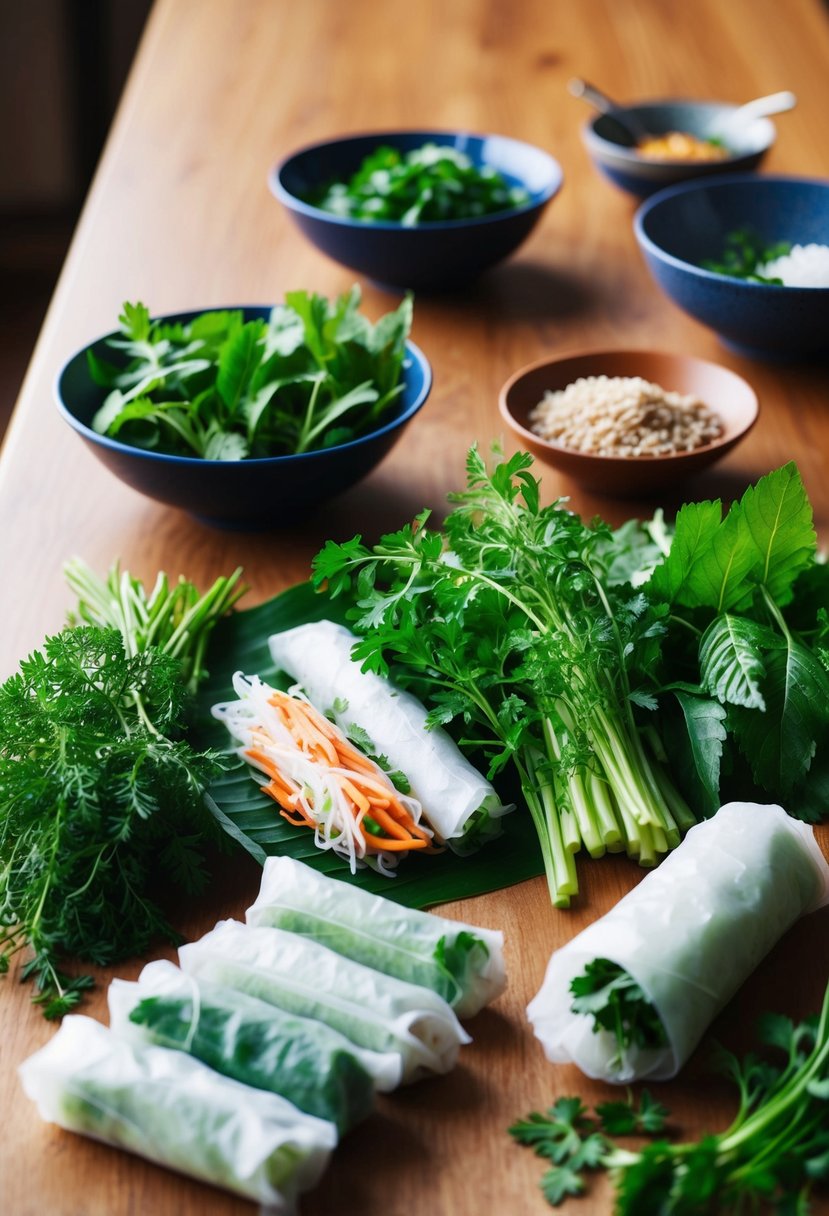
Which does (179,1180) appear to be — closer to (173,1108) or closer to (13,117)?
(173,1108)

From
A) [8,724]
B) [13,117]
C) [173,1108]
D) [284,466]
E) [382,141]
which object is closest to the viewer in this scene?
[173,1108]

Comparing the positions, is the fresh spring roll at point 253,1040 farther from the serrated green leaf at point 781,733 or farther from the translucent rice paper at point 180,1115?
the serrated green leaf at point 781,733

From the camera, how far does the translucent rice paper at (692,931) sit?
3.65 ft

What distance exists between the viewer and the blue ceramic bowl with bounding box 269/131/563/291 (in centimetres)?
238

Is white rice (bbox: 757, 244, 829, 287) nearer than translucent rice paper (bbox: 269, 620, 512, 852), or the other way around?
translucent rice paper (bbox: 269, 620, 512, 852)

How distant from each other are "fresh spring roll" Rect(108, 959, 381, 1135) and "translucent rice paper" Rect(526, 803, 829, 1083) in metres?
0.18

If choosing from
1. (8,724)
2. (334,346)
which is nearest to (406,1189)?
(8,724)

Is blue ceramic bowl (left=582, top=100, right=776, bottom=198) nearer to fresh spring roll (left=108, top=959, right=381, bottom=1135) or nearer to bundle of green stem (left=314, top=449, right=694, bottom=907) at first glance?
bundle of green stem (left=314, top=449, right=694, bottom=907)

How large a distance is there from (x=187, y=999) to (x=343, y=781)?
13.6 inches

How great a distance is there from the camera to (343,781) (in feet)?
4.57

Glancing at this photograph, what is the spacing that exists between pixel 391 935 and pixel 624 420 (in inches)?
38.4

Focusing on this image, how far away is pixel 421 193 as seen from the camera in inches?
96.4

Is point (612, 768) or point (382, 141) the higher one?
point (382, 141)

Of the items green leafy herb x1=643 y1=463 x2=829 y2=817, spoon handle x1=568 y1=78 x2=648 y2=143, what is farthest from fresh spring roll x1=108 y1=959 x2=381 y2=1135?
spoon handle x1=568 y1=78 x2=648 y2=143
